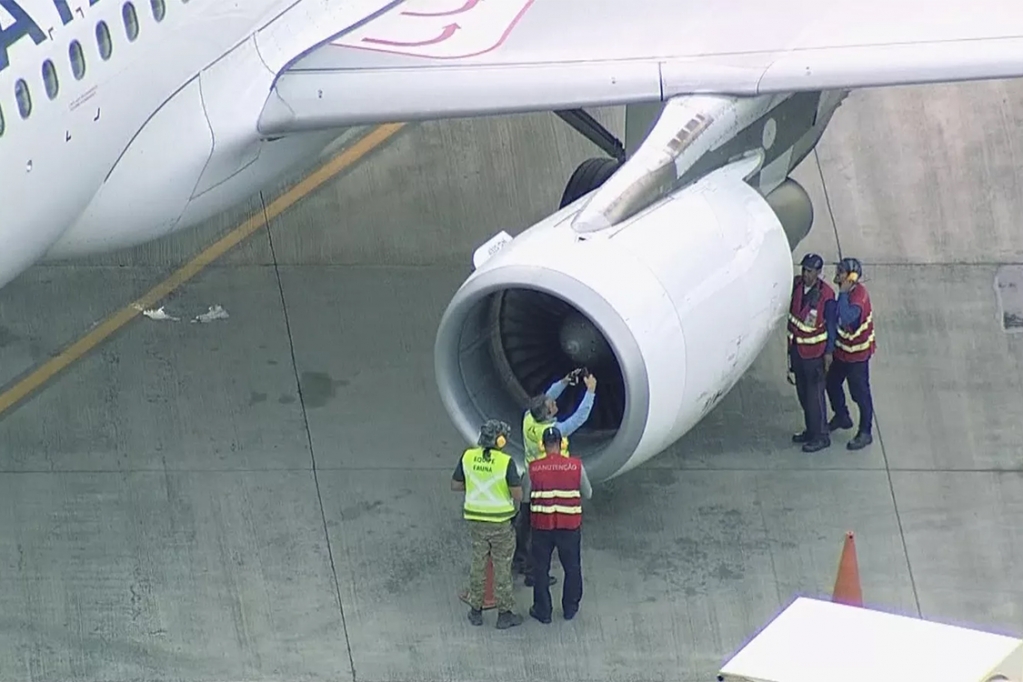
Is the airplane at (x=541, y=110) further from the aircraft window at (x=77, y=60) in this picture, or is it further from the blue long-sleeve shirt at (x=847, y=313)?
the blue long-sleeve shirt at (x=847, y=313)

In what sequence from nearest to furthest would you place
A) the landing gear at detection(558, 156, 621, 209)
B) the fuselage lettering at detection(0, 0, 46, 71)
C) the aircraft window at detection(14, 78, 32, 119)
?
the fuselage lettering at detection(0, 0, 46, 71)
the aircraft window at detection(14, 78, 32, 119)
the landing gear at detection(558, 156, 621, 209)

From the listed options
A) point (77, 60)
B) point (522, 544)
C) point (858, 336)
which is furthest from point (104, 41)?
point (858, 336)

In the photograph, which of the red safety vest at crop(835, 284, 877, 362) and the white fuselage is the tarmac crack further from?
the red safety vest at crop(835, 284, 877, 362)

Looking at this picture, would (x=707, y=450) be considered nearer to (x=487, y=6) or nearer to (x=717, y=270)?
(x=717, y=270)

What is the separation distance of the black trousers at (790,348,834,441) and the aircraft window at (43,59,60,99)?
4.88 meters

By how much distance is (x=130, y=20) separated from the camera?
13359 millimetres

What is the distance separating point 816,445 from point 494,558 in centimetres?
279

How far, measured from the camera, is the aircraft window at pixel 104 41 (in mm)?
13055

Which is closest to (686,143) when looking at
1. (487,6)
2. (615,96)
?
(615,96)

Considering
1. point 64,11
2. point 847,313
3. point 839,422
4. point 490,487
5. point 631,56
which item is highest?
point 64,11

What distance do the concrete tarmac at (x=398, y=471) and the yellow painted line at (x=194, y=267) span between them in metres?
0.12

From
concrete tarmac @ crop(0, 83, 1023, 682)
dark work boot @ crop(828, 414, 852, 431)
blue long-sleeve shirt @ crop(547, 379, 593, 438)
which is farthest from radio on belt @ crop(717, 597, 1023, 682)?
dark work boot @ crop(828, 414, 852, 431)

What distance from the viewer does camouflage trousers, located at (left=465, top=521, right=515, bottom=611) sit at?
509 inches

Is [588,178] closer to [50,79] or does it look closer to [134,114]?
[134,114]
